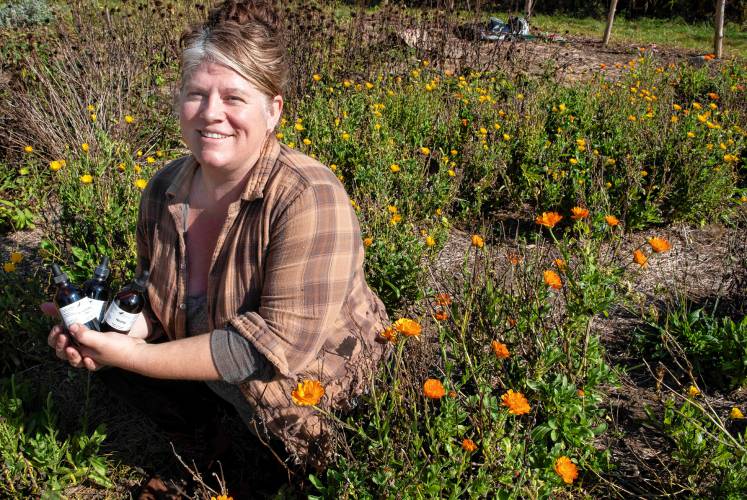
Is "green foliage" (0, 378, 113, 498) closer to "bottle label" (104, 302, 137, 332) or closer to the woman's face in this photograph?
"bottle label" (104, 302, 137, 332)

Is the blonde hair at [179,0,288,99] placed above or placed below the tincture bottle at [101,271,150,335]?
above

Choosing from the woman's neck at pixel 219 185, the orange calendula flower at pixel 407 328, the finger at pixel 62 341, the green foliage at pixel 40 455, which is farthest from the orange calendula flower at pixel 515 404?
the green foliage at pixel 40 455

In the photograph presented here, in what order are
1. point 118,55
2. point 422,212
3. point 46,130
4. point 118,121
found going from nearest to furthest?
point 422,212 < point 46,130 < point 118,121 < point 118,55

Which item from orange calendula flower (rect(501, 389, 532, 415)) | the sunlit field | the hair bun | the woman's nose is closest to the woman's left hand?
the sunlit field

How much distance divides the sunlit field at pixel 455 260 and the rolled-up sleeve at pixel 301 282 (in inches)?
7.1

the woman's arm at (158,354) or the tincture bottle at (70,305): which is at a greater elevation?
the tincture bottle at (70,305)

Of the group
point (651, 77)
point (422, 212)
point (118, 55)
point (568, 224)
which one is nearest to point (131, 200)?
point (422, 212)

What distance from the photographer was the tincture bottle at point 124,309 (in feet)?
6.06

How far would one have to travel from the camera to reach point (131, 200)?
10.3 ft

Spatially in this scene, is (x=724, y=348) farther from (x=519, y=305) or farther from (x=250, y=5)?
(x=250, y=5)

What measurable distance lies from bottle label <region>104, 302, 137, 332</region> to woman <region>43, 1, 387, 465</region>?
0.08 metres

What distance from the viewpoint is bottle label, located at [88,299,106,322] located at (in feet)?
6.04

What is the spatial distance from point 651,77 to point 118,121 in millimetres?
5027

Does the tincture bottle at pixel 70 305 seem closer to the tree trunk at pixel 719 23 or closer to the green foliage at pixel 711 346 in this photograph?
the green foliage at pixel 711 346
